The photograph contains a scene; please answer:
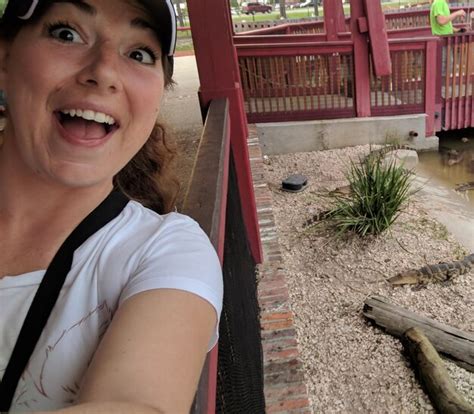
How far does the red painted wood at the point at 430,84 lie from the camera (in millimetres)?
6684

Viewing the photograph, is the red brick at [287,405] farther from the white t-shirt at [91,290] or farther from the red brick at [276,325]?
the white t-shirt at [91,290]

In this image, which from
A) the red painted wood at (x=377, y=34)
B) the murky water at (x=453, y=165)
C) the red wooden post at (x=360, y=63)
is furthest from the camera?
the red wooden post at (x=360, y=63)

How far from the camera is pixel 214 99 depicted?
9.24 feet

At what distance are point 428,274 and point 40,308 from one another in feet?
12.4

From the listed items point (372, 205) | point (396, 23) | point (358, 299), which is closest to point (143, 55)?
point (358, 299)

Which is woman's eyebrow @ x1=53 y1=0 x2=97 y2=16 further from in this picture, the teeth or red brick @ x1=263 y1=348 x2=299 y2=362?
red brick @ x1=263 y1=348 x2=299 y2=362

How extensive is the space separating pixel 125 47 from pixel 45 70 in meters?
0.17

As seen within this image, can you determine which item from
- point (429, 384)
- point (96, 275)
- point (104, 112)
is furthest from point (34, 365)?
point (429, 384)

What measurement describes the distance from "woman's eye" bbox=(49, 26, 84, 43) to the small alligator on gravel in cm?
362

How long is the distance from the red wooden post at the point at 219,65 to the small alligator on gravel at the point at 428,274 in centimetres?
158

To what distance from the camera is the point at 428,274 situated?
391 cm

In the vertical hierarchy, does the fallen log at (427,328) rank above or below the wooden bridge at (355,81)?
below

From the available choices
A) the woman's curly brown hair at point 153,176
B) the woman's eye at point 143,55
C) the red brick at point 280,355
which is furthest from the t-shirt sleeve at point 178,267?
the red brick at point 280,355

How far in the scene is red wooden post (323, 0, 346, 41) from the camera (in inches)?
333
